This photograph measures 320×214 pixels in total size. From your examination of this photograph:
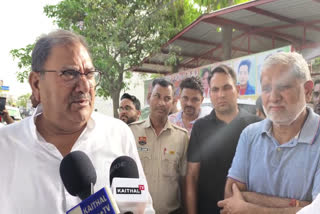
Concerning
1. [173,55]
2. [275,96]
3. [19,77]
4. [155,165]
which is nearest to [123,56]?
[173,55]

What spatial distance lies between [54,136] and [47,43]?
0.44 metres

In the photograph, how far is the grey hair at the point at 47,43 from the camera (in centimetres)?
140

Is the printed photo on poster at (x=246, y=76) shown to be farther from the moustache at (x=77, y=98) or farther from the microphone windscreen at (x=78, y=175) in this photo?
the microphone windscreen at (x=78, y=175)

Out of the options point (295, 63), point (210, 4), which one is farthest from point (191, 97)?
point (210, 4)

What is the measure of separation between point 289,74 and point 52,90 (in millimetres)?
1223

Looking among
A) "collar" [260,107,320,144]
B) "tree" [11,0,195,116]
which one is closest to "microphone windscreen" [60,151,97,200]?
"collar" [260,107,320,144]

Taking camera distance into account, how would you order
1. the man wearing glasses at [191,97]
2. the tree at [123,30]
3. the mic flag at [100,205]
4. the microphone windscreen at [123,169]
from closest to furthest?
the mic flag at [100,205]
the microphone windscreen at [123,169]
the man wearing glasses at [191,97]
the tree at [123,30]

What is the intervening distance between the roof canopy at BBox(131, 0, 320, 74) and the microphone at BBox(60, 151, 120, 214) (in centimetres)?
275

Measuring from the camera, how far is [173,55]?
19.2 feet

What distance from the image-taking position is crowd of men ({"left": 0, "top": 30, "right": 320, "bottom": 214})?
1.31 meters

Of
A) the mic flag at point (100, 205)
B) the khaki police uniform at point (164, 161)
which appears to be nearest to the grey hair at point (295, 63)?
the khaki police uniform at point (164, 161)

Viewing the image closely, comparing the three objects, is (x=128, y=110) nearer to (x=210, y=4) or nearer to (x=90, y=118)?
(x=90, y=118)

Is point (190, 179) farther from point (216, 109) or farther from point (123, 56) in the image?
point (123, 56)

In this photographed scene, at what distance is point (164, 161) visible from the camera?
2.52m
